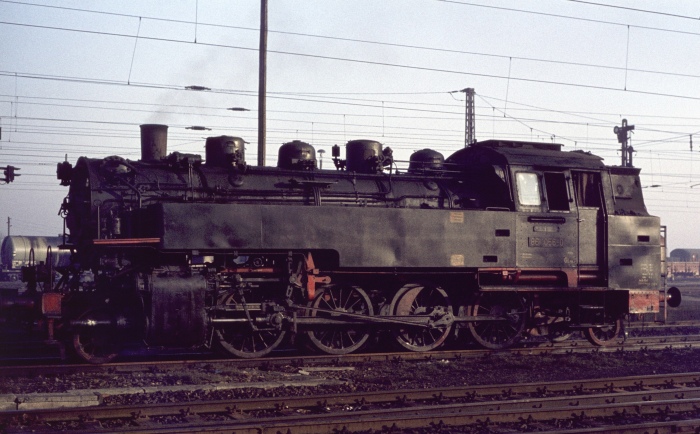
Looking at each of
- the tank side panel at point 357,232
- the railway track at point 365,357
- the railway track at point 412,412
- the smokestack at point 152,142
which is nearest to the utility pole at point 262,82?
the smokestack at point 152,142

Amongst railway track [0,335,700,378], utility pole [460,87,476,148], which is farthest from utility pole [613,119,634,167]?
railway track [0,335,700,378]

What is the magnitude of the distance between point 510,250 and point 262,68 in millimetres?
7079

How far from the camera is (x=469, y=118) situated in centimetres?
2736

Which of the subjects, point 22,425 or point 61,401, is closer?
point 22,425

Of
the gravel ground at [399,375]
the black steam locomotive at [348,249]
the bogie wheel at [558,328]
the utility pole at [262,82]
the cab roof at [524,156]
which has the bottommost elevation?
the gravel ground at [399,375]

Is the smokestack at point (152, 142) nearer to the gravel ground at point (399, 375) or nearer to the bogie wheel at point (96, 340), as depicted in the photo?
the bogie wheel at point (96, 340)

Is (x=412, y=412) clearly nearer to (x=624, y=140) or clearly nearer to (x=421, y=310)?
(x=421, y=310)

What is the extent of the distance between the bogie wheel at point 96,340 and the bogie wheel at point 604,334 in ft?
27.5

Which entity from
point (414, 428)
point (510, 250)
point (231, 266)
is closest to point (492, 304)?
point (510, 250)

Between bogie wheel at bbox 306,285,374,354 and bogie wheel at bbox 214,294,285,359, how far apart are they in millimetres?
624

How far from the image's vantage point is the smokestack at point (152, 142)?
11648mm

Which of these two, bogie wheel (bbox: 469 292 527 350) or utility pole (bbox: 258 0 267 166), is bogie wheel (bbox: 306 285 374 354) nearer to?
bogie wheel (bbox: 469 292 527 350)

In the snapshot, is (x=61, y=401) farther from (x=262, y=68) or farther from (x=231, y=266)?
(x=262, y=68)

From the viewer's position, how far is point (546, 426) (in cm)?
750
